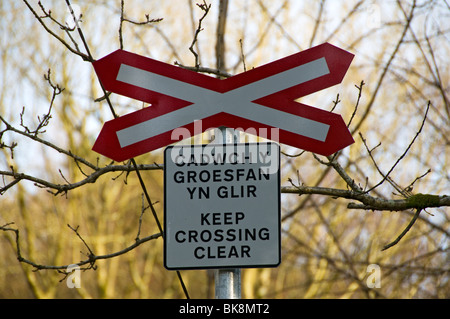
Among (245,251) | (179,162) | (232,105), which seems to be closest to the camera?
(245,251)

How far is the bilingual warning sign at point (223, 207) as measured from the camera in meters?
2.19

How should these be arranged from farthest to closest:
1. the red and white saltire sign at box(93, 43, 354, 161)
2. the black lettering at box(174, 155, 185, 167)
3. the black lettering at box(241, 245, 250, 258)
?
the red and white saltire sign at box(93, 43, 354, 161), the black lettering at box(174, 155, 185, 167), the black lettering at box(241, 245, 250, 258)

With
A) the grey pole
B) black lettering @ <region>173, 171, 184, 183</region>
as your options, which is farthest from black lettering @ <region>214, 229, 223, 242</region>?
black lettering @ <region>173, 171, 184, 183</region>

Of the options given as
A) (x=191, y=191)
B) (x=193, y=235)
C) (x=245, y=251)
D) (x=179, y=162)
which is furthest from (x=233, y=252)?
(x=179, y=162)

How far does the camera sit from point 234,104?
7.95 feet

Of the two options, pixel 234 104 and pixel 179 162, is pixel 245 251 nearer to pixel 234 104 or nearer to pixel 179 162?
pixel 179 162

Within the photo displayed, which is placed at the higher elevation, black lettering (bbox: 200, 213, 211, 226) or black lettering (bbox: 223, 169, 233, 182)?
black lettering (bbox: 223, 169, 233, 182)

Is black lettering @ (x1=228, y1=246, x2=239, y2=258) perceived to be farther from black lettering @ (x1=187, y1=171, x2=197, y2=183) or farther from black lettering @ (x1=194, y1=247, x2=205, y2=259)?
black lettering @ (x1=187, y1=171, x2=197, y2=183)

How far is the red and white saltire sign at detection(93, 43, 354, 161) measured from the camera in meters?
2.41

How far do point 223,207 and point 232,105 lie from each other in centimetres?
42

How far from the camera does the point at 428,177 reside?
9.13 meters

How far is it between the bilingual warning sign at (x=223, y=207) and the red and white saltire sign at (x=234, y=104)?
0.18 metres

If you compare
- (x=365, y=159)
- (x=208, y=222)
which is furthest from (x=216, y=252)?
(x=365, y=159)

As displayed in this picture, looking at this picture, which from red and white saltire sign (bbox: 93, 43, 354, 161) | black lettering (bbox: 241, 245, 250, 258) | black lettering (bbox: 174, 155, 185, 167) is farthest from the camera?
red and white saltire sign (bbox: 93, 43, 354, 161)
